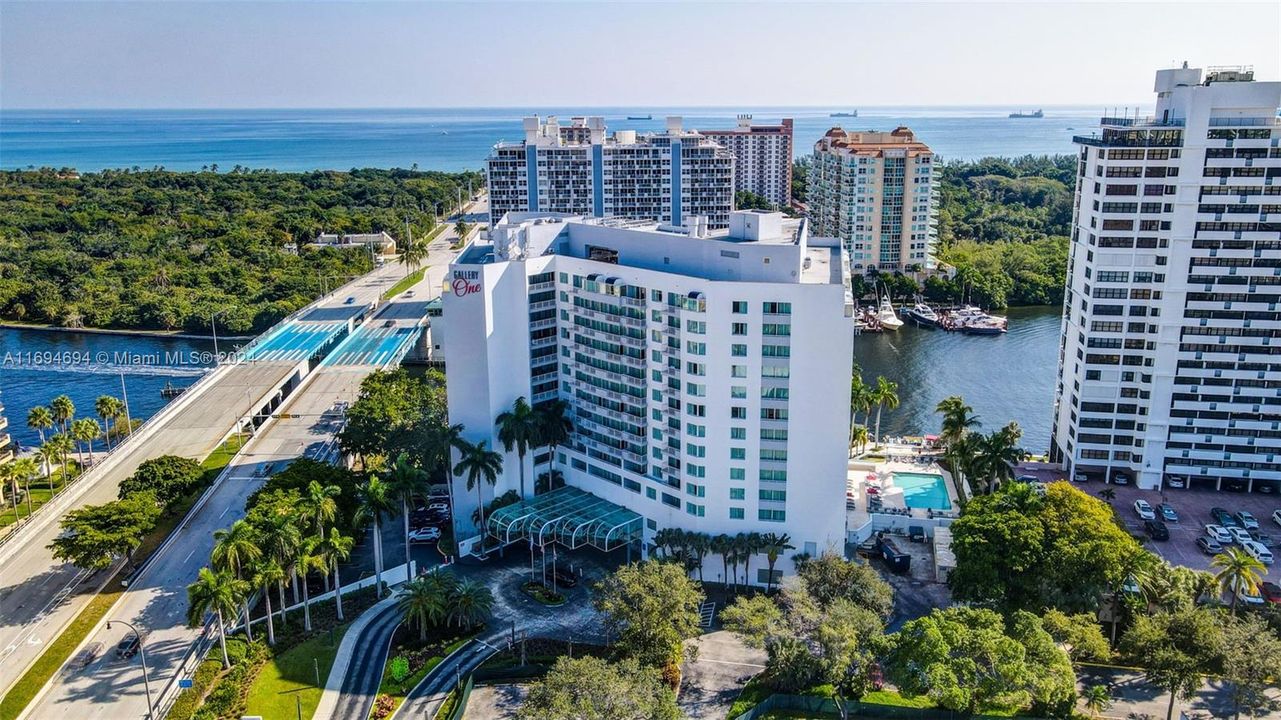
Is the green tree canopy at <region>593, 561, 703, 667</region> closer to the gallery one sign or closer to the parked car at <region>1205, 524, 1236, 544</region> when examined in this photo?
the gallery one sign

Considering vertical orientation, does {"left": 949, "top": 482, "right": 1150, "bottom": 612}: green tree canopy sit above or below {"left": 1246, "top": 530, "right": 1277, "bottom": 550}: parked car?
above

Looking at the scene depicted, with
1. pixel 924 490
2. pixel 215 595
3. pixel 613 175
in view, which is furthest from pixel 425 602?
pixel 613 175

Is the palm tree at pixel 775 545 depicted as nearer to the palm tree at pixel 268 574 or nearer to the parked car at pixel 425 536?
the parked car at pixel 425 536

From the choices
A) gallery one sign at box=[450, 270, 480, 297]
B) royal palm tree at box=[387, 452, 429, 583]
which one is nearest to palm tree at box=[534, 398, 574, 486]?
royal palm tree at box=[387, 452, 429, 583]

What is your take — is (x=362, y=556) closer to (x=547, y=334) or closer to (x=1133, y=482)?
(x=547, y=334)

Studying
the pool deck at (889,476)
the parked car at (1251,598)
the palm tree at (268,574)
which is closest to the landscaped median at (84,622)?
the palm tree at (268,574)
